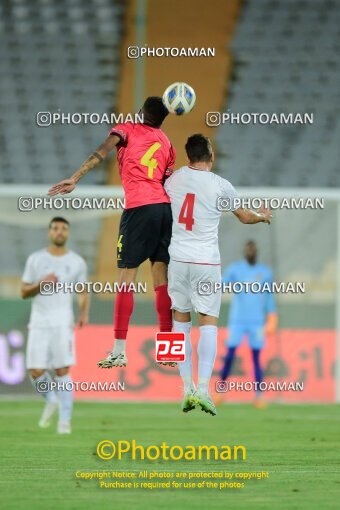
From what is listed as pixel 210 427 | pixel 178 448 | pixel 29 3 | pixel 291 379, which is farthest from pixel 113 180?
pixel 178 448

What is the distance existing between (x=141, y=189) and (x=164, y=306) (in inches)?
32.1

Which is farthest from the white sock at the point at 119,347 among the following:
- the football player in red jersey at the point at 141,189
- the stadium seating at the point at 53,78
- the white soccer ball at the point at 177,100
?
the stadium seating at the point at 53,78

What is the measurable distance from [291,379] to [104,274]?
9.79 ft

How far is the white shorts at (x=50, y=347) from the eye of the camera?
13461mm

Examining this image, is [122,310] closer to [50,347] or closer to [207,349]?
[207,349]

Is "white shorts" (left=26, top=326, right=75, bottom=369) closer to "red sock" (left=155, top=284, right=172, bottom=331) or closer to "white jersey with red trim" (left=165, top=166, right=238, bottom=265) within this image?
"red sock" (left=155, top=284, right=172, bottom=331)

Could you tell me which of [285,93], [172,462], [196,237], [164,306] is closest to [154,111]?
[196,237]

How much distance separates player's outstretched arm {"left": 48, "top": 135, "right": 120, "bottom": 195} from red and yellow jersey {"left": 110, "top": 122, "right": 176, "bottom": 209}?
90mm

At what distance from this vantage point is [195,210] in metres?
7.68

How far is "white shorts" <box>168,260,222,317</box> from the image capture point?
7.82 meters

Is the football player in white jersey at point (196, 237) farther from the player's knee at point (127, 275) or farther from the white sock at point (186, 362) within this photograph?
the player's knee at point (127, 275)

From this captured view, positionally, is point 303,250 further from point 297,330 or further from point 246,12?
point 246,12

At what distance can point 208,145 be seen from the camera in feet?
25.2

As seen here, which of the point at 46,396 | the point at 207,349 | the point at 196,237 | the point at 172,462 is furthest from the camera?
the point at 46,396
